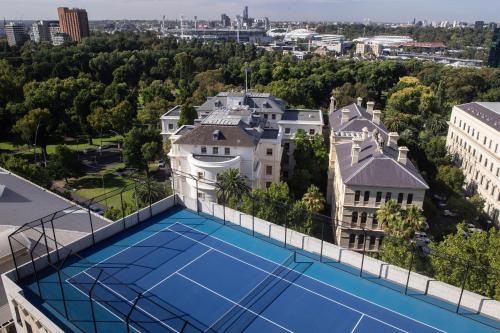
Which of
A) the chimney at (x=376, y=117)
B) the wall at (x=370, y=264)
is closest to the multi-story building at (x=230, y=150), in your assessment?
the chimney at (x=376, y=117)

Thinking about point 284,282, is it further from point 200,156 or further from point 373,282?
point 200,156

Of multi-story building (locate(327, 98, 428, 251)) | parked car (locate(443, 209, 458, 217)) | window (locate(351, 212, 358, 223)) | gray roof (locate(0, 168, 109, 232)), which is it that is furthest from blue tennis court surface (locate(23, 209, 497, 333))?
parked car (locate(443, 209, 458, 217))

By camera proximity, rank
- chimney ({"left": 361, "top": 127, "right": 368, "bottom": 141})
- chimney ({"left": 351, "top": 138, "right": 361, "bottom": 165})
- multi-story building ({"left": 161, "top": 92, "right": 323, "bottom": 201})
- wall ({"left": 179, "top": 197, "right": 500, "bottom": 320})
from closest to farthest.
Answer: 1. wall ({"left": 179, "top": 197, "right": 500, "bottom": 320})
2. chimney ({"left": 351, "top": 138, "right": 361, "bottom": 165})
3. multi-story building ({"left": 161, "top": 92, "right": 323, "bottom": 201})
4. chimney ({"left": 361, "top": 127, "right": 368, "bottom": 141})

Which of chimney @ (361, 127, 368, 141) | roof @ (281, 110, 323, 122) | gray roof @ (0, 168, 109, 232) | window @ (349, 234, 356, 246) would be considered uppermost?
chimney @ (361, 127, 368, 141)

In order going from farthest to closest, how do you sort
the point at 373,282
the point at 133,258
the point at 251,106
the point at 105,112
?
1. the point at 105,112
2. the point at 251,106
3. the point at 133,258
4. the point at 373,282

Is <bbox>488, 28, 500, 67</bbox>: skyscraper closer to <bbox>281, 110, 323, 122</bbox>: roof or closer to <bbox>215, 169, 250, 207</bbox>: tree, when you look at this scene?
<bbox>281, 110, 323, 122</bbox>: roof

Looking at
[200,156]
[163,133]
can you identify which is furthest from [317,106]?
[200,156]
